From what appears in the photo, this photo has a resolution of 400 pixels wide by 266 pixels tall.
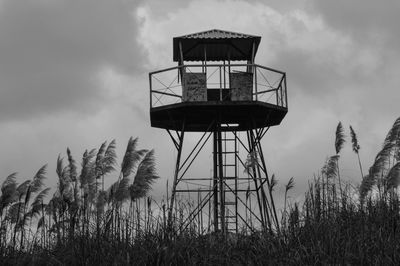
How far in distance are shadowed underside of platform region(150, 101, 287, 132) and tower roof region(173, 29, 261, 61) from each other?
5.21 feet

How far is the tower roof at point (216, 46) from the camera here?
19.1 m

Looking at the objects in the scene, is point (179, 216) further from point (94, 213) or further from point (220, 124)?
point (220, 124)

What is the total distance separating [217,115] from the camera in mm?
18859

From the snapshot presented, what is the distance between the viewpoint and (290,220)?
406 inches

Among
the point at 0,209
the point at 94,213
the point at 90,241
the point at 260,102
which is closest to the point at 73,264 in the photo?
the point at 90,241

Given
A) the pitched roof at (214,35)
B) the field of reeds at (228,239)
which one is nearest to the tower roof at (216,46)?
the pitched roof at (214,35)

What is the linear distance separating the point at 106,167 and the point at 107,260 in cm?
800

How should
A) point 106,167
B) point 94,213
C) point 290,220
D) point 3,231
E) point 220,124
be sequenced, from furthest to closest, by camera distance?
point 220,124, point 106,167, point 3,231, point 94,213, point 290,220

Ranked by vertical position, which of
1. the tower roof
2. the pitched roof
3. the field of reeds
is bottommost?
the field of reeds

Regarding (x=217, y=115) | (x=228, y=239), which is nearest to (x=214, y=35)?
(x=217, y=115)

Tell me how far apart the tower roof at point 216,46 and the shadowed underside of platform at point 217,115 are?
1.59 meters

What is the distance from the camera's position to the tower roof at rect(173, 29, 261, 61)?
750 inches

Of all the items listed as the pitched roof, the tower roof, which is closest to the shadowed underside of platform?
the tower roof

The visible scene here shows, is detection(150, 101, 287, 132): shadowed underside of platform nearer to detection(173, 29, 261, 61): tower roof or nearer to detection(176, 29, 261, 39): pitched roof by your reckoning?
detection(173, 29, 261, 61): tower roof
